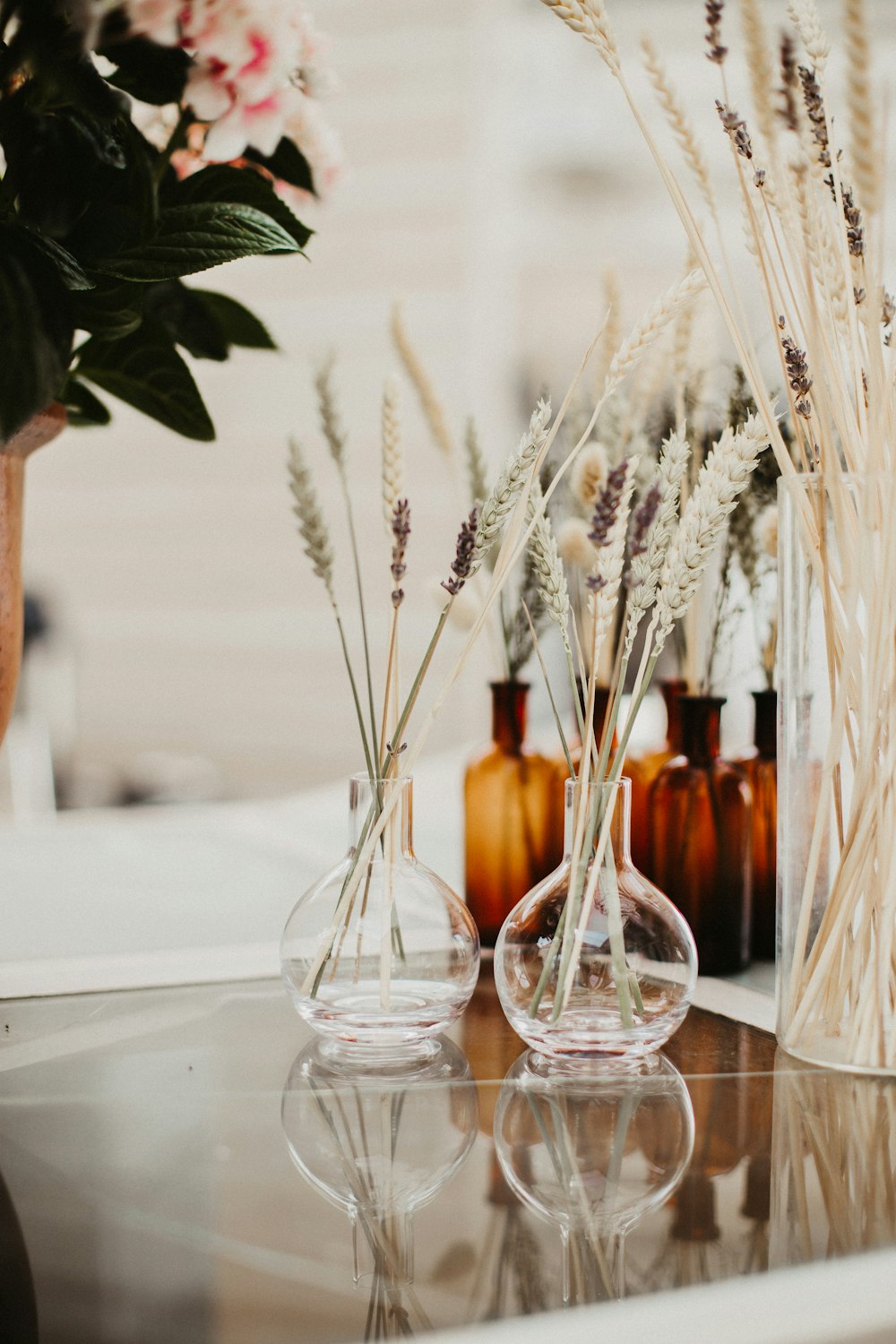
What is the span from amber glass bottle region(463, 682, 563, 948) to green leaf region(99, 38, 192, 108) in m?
0.49

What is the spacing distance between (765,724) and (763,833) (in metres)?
0.09

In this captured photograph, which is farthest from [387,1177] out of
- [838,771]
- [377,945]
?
[838,771]

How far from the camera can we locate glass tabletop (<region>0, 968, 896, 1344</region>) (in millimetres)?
444

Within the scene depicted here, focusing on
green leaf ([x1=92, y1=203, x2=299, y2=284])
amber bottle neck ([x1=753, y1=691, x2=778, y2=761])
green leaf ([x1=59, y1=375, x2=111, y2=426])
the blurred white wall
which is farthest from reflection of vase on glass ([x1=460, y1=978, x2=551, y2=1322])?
the blurred white wall

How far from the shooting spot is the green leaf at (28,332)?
68cm

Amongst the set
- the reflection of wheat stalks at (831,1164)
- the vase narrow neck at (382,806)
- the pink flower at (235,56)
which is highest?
the pink flower at (235,56)

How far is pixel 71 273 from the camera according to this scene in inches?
28.3

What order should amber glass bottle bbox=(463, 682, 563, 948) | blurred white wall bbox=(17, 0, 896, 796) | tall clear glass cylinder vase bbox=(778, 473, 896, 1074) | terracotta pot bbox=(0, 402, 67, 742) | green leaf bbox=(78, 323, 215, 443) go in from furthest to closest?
1. blurred white wall bbox=(17, 0, 896, 796)
2. amber glass bottle bbox=(463, 682, 563, 948)
3. green leaf bbox=(78, 323, 215, 443)
4. terracotta pot bbox=(0, 402, 67, 742)
5. tall clear glass cylinder vase bbox=(778, 473, 896, 1074)

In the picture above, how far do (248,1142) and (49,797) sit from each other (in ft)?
11.7

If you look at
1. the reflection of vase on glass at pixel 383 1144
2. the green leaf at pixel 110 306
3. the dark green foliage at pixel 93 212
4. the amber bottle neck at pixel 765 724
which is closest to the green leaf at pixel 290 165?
the dark green foliage at pixel 93 212

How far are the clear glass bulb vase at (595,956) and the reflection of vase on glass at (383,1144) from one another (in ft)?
0.20

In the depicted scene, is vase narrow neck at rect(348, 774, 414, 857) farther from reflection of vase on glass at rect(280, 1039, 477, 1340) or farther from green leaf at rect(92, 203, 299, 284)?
green leaf at rect(92, 203, 299, 284)

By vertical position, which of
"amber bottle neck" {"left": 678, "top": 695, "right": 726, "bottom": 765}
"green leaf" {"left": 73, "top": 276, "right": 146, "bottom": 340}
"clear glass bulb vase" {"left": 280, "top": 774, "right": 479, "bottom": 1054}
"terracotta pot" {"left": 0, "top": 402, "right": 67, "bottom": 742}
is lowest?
"clear glass bulb vase" {"left": 280, "top": 774, "right": 479, "bottom": 1054}

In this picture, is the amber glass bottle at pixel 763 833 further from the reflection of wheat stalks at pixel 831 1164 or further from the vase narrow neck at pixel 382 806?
the vase narrow neck at pixel 382 806
